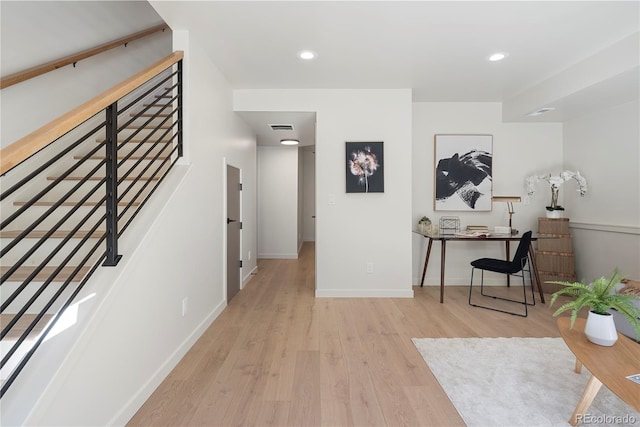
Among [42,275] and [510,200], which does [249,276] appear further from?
[510,200]

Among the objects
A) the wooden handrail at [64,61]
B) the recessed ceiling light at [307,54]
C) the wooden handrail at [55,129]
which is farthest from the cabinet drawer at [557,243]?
the wooden handrail at [64,61]

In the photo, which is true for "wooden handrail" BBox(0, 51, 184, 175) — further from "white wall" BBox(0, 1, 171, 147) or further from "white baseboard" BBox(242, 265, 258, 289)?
"white baseboard" BBox(242, 265, 258, 289)

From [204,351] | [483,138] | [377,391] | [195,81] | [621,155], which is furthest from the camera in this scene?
[483,138]

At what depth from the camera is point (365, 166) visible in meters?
3.78

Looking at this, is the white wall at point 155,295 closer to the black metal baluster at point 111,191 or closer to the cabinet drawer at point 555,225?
the black metal baluster at point 111,191

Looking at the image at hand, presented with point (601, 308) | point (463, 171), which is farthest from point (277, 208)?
point (601, 308)

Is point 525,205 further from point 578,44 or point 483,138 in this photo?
point 578,44

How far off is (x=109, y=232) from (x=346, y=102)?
9.85 ft

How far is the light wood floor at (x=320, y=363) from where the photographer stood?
171 centimetres

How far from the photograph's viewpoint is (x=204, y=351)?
241 centimetres

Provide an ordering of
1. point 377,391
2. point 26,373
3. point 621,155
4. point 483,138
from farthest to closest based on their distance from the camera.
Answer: point 483,138, point 621,155, point 377,391, point 26,373

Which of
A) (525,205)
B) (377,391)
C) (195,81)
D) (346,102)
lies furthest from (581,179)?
(195,81)

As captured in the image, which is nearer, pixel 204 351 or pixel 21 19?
pixel 21 19

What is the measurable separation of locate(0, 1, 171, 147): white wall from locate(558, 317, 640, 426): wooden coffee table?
3.80 m
